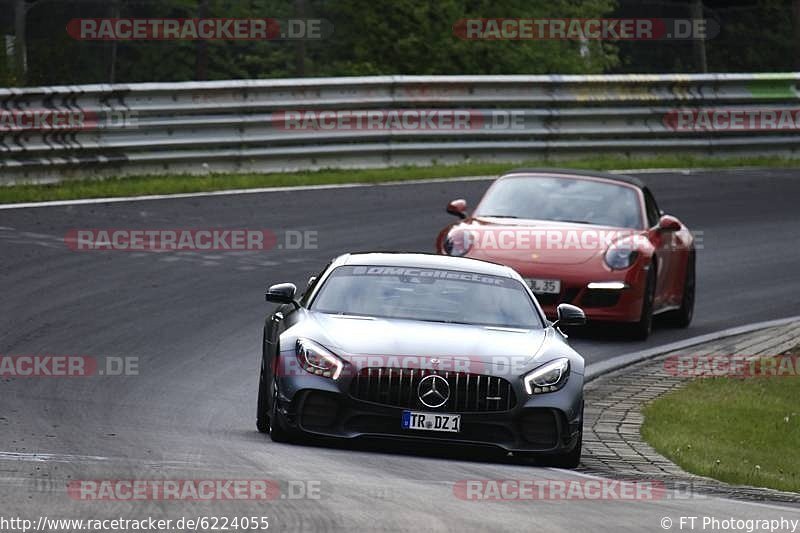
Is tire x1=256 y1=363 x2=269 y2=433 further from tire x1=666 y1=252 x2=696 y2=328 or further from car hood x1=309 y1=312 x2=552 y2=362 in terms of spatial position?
tire x1=666 y1=252 x2=696 y2=328

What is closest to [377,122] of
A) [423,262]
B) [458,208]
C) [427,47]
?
[458,208]

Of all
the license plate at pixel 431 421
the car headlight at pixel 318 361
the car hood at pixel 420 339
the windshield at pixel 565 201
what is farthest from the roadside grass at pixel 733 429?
the windshield at pixel 565 201

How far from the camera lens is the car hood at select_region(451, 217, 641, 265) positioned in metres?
15.0

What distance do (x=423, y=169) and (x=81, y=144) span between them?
17.0 ft

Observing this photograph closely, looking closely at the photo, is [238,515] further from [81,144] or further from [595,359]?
[81,144]

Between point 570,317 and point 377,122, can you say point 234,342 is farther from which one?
point 377,122

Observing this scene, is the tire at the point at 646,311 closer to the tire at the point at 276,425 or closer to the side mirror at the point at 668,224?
the side mirror at the point at 668,224

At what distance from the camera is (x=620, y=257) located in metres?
15.1

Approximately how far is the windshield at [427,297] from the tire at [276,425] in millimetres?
918

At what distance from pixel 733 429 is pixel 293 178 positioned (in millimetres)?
11914

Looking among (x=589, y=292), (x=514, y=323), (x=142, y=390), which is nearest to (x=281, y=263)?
(x=589, y=292)

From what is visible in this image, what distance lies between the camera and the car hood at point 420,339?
33.0 ft

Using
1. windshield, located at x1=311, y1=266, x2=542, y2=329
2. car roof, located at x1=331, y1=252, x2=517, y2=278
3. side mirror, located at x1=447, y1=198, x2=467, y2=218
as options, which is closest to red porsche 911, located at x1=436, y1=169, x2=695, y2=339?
side mirror, located at x1=447, y1=198, x2=467, y2=218

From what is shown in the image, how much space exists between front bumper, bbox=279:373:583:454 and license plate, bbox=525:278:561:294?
15.5 feet
